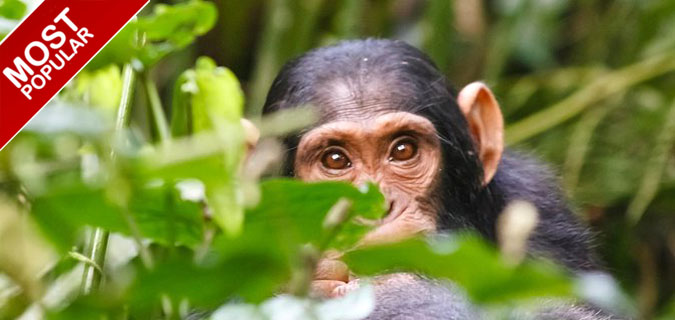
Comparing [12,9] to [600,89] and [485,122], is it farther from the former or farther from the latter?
[600,89]

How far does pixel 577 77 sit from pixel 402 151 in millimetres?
1855

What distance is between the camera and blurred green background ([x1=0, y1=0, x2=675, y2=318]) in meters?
3.99

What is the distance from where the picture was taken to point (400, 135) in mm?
2633

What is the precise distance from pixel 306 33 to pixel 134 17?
106 inches

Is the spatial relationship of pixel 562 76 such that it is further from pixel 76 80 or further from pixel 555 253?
pixel 76 80

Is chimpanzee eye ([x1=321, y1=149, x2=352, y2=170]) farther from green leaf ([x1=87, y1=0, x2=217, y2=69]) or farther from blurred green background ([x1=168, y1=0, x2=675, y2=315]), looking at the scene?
blurred green background ([x1=168, y1=0, x2=675, y2=315])

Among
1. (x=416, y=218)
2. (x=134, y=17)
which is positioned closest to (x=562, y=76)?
(x=416, y=218)

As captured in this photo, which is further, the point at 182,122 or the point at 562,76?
the point at 562,76

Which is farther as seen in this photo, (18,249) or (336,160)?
(336,160)

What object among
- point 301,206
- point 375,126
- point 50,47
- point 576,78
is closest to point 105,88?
point 50,47

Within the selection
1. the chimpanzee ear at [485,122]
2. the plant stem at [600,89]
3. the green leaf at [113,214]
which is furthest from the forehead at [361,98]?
the plant stem at [600,89]

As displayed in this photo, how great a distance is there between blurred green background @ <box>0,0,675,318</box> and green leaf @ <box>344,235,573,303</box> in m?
2.64

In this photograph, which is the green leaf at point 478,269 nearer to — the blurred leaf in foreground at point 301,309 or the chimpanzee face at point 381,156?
the blurred leaf in foreground at point 301,309

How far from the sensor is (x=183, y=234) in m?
1.29
